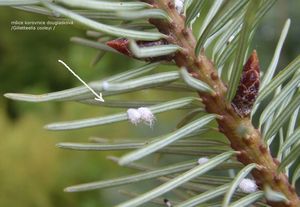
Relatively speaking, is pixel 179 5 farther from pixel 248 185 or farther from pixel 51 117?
pixel 51 117

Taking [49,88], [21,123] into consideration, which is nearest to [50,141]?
[21,123]

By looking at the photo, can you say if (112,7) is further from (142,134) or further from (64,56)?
(64,56)

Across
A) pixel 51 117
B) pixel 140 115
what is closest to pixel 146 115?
pixel 140 115

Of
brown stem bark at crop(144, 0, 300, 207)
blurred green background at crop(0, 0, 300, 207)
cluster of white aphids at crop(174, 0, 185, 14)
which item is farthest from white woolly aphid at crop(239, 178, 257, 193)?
blurred green background at crop(0, 0, 300, 207)

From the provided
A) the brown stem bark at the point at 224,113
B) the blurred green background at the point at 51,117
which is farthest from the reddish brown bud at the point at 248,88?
the blurred green background at the point at 51,117

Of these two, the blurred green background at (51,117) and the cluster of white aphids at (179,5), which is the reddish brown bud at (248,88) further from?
the blurred green background at (51,117)

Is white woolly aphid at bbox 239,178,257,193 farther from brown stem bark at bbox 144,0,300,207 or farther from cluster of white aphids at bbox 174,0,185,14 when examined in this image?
cluster of white aphids at bbox 174,0,185,14
